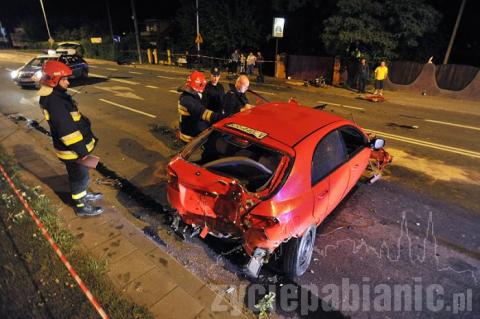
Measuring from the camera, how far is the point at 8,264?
10.8ft

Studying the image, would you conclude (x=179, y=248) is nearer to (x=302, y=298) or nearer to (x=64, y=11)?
(x=302, y=298)

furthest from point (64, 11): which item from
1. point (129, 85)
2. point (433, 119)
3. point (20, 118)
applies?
point (433, 119)

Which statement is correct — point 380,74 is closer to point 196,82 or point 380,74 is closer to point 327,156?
point 196,82

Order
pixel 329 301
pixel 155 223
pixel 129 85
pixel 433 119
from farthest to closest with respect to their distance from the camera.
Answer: pixel 129 85, pixel 433 119, pixel 155 223, pixel 329 301

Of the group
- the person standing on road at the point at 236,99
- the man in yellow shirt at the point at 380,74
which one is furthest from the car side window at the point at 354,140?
the man in yellow shirt at the point at 380,74

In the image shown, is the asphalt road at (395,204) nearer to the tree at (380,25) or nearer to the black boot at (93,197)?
the black boot at (93,197)

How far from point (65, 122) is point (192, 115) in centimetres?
178

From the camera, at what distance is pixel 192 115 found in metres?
4.88

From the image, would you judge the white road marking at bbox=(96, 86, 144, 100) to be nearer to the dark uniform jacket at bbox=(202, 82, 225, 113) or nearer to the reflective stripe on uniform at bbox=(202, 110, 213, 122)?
the dark uniform jacket at bbox=(202, 82, 225, 113)

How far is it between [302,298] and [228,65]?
22.6 metres

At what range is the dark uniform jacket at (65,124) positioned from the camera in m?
3.73

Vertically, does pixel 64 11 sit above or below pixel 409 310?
above

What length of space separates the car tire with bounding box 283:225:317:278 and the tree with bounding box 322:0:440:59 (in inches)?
627

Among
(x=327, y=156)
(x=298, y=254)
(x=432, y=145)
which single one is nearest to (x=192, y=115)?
(x=327, y=156)
